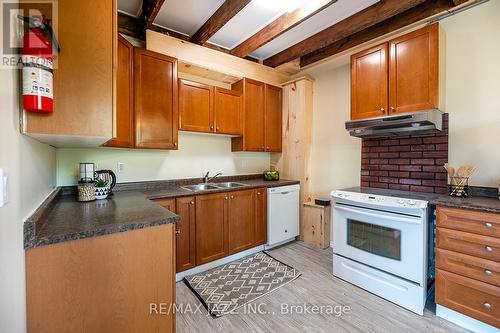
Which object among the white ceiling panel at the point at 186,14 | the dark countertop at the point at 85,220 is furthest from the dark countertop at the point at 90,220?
the white ceiling panel at the point at 186,14

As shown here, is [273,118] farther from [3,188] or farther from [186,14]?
[3,188]

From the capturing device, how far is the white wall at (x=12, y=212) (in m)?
0.72

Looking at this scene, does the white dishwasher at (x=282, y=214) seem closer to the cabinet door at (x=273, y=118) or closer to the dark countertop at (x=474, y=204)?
the cabinet door at (x=273, y=118)

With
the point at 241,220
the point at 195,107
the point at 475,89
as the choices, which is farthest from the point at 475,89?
the point at 195,107

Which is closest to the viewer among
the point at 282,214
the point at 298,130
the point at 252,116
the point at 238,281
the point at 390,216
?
the point at 390,216

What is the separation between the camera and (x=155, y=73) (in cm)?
236

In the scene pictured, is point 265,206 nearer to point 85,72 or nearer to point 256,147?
point 256,147

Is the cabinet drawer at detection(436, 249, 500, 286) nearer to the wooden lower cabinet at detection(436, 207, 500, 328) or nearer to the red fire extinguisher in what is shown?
the wooden lower cabinet at detection(436, 207, 500, 328)

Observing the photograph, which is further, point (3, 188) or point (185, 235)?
point (185, 235)

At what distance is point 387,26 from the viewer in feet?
8.19

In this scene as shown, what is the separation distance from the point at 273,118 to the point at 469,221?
101 inches

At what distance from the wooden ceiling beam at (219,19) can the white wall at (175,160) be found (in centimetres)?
119

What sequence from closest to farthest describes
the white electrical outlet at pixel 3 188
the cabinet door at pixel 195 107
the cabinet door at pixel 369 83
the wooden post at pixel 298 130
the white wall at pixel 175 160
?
the white electrical outlet at pixel 3 188 → the white wall at pixel 175 160 → the cabinet door at pixel 369 83 → the cabinet door at pixel 195 107 → the wooden post at pixel 298 130

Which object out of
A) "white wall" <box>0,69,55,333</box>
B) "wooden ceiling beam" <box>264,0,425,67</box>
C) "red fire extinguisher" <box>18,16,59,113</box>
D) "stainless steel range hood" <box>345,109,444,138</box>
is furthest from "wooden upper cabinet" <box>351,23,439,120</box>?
"white wall" <box>0,69,55,333</box>
